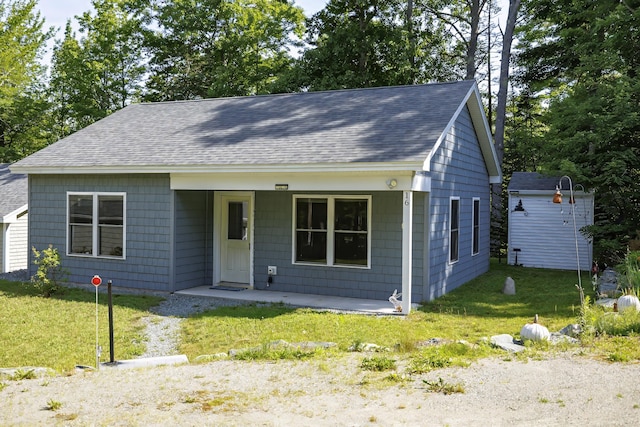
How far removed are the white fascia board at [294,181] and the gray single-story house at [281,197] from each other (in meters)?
0.02

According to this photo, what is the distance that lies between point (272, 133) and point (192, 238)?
2.80 metres

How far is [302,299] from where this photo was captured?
1127cm

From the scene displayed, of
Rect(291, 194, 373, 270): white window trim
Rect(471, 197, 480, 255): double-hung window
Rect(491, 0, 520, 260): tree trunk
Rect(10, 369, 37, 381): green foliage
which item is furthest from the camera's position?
Rect(491, 0, 520, 260): tree trunk

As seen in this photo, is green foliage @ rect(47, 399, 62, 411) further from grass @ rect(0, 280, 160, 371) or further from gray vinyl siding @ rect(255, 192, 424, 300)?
gray vinyl siding @ rect(255, 192, 424, 300)

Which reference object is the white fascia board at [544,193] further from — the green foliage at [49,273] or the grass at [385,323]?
the green foliage at [49,273]

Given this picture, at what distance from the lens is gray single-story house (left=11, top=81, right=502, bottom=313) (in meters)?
10.8

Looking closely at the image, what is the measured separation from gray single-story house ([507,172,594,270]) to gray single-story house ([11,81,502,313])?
4.16 m

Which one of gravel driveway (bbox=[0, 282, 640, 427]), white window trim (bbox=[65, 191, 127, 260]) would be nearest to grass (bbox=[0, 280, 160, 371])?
white window trim (bbox=[65, 191, 127, 260])

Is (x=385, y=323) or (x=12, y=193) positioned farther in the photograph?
(x=12, y=193)

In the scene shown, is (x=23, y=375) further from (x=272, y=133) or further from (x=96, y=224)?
(x=272, y=133)

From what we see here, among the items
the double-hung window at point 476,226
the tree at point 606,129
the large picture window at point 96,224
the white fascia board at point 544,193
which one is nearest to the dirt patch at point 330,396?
the large picture window at point 96,224

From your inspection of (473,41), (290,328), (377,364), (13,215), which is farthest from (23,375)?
(473,41)

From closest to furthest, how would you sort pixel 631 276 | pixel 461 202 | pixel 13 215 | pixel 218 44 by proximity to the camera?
pixel 631 276 < pixel 461 202 < pixel 13 215 < pixel 218 44

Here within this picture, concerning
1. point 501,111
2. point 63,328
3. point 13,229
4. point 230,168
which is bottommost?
point 63,328
